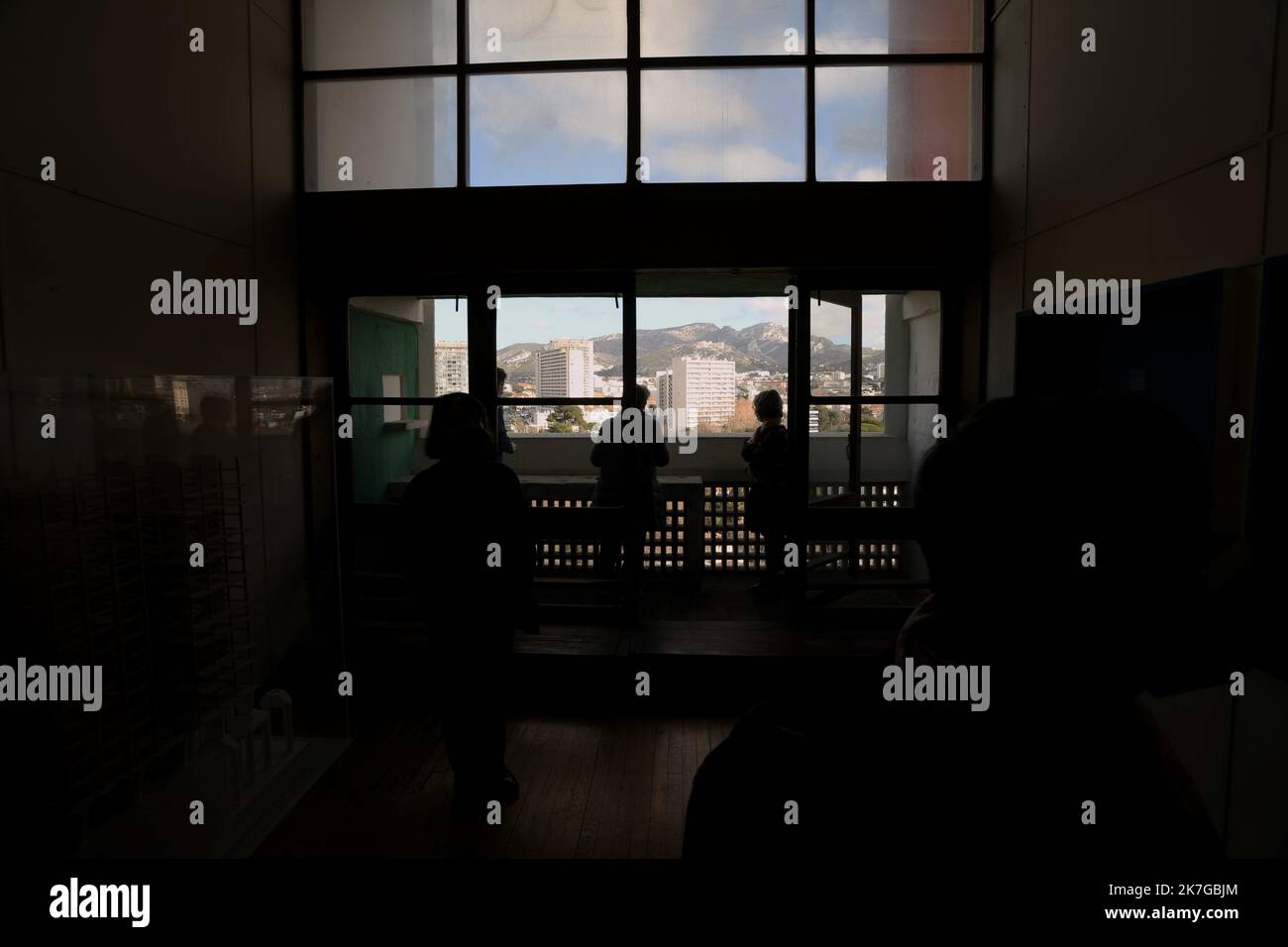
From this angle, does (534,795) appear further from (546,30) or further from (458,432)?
(546,30)

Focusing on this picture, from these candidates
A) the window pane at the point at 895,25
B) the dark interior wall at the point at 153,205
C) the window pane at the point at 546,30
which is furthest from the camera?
the window pane at the point at 546,30

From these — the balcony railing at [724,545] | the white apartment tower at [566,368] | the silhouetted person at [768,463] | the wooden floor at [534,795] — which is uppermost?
the white apartment tower at [566,368]

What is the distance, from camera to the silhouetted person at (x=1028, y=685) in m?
0.47

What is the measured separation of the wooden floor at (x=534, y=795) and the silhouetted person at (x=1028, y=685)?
2.14 m

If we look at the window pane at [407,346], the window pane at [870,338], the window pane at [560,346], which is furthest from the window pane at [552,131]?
the window pane at [870,338]

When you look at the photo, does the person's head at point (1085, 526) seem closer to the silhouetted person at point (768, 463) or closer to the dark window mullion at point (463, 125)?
the dark window mullion at point (463, 125)

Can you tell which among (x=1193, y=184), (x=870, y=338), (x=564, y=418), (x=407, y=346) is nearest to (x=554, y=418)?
(x=564, y=418)

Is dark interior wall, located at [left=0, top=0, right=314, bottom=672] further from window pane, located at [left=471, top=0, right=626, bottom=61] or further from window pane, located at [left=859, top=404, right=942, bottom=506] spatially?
window pane, located at [left=859, top=404, right=942, bottom=506]

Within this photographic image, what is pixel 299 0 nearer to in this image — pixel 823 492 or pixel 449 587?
pixel 449 587

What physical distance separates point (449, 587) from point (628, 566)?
5.26 ft

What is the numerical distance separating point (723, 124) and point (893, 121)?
0.91 metres

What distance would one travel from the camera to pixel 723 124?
4.01 meters

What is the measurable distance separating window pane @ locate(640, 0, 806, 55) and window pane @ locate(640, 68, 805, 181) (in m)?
0.11
